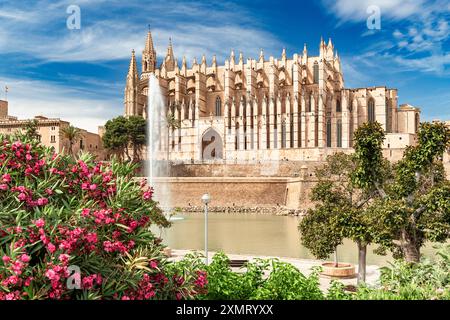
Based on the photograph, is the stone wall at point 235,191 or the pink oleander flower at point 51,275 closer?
the pink oleander flower at point 51,275

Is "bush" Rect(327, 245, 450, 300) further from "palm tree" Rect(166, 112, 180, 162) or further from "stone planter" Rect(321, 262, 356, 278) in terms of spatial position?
"palm tree" Rect(166, 112, 180, 162)

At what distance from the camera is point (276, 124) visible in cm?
5484

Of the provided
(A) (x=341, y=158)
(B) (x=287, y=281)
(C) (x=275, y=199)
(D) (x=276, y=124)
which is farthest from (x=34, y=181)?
(D) (x=276, y=124)

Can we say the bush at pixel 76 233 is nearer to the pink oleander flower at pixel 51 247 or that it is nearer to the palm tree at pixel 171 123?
the pink oleander flower at pixel 51 247

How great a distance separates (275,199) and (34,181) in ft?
128

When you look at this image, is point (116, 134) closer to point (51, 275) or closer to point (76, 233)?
point (76, 233)

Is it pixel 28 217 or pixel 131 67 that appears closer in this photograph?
pixel 28 217

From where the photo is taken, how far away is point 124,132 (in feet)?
182

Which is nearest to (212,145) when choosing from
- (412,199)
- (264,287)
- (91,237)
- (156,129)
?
(156,129)

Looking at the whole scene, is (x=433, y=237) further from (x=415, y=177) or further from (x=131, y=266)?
(x=131, y=266)

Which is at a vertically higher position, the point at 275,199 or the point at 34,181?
the point at 34,181

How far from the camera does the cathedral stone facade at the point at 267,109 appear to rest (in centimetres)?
5209

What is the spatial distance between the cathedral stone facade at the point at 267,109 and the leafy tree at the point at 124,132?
4.50 metres

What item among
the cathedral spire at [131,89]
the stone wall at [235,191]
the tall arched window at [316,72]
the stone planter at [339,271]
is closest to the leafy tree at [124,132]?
the cathedral spire at [131,89]
